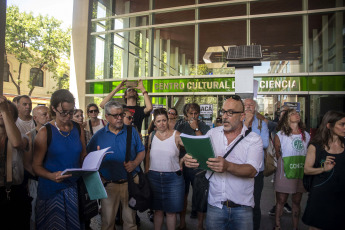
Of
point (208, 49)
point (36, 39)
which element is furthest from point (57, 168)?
point (36, 39)

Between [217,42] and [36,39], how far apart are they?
1651cm

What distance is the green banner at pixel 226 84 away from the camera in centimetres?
1350

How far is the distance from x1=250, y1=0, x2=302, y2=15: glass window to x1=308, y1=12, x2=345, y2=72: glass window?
99 centimetres

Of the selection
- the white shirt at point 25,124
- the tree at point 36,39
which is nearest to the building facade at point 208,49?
the tree at point 36,39

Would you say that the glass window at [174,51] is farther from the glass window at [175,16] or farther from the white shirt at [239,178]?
the white shirt at [239,178]

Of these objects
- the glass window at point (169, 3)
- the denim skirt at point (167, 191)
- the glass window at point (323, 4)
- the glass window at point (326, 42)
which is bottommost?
the denim skirt at point (167, 191)

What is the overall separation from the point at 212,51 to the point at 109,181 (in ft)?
44.5

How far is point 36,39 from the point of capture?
2403cm

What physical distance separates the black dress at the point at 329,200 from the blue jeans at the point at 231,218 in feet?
2.96

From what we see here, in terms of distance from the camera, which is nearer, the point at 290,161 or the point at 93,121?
the point at 290,161

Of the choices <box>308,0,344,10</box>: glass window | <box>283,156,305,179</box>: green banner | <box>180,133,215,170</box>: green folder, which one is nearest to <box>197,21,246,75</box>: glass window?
<box>308,0,344,10</box>: glass window

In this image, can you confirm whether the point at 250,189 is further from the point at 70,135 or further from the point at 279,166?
the point at 279,166

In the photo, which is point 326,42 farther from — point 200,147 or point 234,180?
point 200,147

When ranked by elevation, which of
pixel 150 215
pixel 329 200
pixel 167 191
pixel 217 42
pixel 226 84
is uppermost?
pixel 217 42
